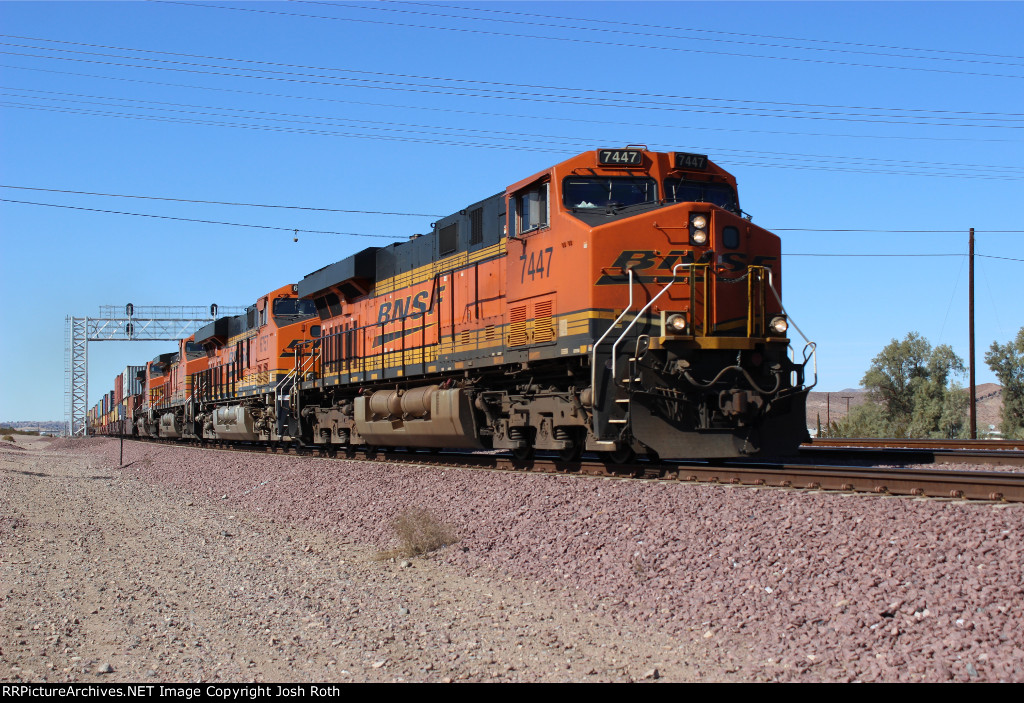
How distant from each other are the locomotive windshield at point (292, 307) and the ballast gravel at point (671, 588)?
14073mm

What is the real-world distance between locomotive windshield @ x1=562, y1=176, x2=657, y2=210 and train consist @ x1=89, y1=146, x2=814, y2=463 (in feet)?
0.06

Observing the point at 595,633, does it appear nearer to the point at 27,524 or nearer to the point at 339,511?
the point at 339,511

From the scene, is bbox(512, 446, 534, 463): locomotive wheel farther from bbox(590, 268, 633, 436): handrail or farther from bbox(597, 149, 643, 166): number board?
bbox(597, 149, 643, 166): number board

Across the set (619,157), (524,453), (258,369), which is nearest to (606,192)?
(619,157)

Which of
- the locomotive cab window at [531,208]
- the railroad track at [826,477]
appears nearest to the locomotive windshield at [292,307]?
the railroad track at [826,477]

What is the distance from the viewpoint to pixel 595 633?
20.3ft

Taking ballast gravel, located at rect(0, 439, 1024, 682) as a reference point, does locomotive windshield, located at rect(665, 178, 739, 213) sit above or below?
above

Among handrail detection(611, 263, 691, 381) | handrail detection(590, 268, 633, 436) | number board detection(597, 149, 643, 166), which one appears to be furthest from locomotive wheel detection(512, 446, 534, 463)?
number board detection(597, 149, 643, 166)

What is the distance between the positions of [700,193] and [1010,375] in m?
30.0

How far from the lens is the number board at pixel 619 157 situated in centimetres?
1107

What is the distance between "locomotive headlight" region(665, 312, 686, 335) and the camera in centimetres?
1002

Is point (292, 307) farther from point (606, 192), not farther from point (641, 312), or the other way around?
point (641, 312)

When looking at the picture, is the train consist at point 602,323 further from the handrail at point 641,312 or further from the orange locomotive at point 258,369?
the orange locomotive at point 258,369
